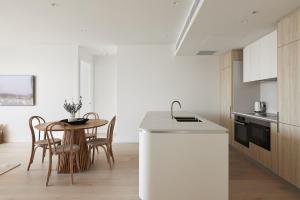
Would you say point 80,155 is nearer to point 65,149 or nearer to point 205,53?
point 65,149

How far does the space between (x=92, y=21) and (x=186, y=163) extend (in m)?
3.05

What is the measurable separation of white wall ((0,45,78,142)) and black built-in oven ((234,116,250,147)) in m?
4.08

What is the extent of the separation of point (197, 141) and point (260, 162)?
2.22 metres

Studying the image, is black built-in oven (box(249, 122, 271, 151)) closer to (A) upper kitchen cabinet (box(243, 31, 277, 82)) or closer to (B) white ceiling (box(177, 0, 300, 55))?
(A) upper kitchen cabinet (box(243, 31, 277, 82))

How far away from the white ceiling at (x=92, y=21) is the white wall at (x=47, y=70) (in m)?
0.37

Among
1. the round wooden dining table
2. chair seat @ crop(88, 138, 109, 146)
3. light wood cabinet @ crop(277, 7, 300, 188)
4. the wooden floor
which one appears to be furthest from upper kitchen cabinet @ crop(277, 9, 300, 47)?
chair seat @ crop(88, 138, 109, 146)

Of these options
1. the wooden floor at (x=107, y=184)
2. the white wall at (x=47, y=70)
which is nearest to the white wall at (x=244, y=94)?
the wooden floor at (x=107, y=184)

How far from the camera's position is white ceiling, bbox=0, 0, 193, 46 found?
10.7ft

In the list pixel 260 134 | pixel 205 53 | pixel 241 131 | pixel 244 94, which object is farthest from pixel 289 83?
pixel 205 53

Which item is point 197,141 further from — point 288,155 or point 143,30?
point 143,30

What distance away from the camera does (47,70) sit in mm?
5910

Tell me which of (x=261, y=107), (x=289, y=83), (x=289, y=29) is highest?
(x=289, y=29)

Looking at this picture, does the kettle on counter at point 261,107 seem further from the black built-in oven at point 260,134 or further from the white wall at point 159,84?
the white wall at point 159,84

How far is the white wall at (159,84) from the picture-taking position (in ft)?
19.3
